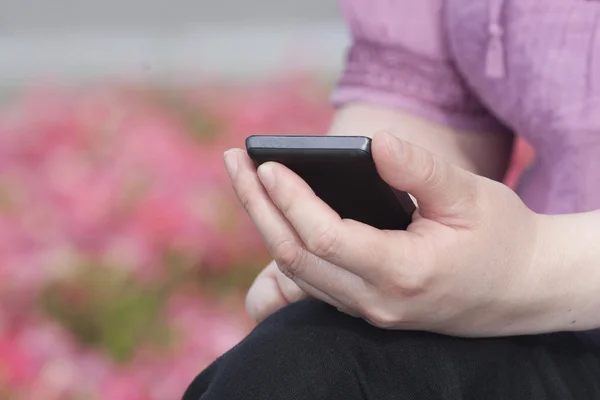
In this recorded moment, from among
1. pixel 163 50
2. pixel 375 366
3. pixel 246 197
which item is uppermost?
pixel 163 50

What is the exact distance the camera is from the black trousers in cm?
48

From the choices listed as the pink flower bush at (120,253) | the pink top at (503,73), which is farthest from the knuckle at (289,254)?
the pink flower bush at (120,253)

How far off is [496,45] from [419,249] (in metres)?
0.29

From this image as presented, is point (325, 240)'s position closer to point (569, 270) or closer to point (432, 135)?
point (569, 270)

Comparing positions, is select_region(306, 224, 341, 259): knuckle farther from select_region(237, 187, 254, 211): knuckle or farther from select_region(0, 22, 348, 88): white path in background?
select_region(0, 22, 348, 88): white path in background

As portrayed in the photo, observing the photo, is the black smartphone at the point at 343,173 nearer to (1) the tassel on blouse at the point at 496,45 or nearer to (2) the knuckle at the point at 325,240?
(2) the knuckle at the point at 325,240

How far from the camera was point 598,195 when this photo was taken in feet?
2.11

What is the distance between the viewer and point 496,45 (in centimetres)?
70

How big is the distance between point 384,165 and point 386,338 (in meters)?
0.12

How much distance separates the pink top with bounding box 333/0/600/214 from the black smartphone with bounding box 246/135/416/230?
22 centimetres

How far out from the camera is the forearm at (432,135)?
73cm

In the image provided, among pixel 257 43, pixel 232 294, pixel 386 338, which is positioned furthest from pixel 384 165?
pixel 257 43

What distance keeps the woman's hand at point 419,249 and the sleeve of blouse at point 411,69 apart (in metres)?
0.26

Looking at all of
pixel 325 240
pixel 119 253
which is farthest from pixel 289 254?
pixel 119 253
